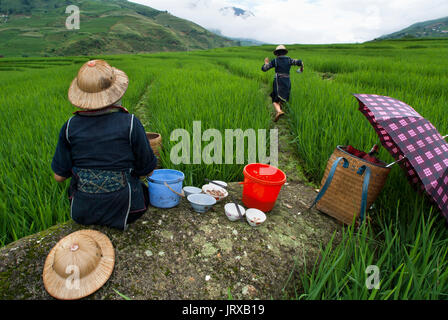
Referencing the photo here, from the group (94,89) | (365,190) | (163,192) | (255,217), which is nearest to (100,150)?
(94,89)

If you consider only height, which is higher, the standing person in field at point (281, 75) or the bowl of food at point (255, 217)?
the standing person in field at point (281, 75)

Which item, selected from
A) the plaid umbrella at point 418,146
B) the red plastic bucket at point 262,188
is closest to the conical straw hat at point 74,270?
the red plastic bucket at point 262,188

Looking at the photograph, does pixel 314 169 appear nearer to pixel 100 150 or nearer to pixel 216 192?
pixel 216 192

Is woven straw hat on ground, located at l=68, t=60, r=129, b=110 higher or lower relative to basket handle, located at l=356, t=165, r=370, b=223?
higher

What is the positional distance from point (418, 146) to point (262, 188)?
0.94 metres

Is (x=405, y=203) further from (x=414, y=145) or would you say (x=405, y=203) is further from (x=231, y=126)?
(x=231, y=126)

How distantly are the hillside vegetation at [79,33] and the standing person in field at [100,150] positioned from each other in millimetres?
56209

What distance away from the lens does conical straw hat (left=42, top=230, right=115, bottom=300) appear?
1.04 meters

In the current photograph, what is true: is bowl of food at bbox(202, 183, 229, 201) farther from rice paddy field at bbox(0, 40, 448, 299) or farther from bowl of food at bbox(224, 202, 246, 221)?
rice paddy field at bbox(0, 40, 448, 299)

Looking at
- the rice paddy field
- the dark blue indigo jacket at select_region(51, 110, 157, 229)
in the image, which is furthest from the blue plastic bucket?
the rice paddy field

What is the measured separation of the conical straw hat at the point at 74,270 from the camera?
1.04 m

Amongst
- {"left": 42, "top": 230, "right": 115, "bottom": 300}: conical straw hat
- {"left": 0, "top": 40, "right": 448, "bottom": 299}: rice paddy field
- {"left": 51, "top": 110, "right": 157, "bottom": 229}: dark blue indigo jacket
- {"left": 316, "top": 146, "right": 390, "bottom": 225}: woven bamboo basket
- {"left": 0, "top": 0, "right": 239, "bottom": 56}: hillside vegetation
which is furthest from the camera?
{"left": 0, "top": 0, "right": 239, "bottom": 56}: hillside vegetation

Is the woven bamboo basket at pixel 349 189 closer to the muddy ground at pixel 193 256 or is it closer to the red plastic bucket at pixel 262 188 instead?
the muddy ground at pixel 193 256

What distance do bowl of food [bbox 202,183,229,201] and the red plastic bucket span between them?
17cm
